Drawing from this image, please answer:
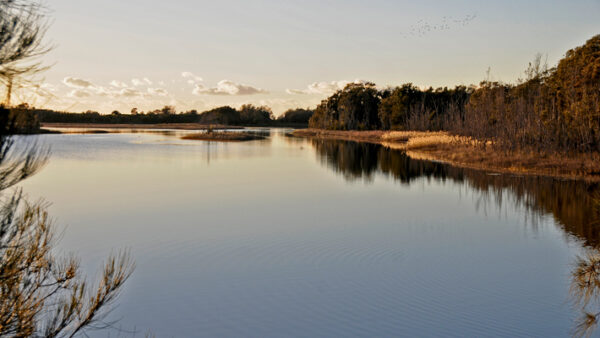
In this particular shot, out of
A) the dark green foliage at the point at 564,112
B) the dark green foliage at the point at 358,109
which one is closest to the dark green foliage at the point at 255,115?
the dark green foliage at the point at 358,109

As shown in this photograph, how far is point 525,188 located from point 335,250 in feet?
44.3

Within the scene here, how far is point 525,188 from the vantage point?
22969 mm

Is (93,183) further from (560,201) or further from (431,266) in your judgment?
(560,201)

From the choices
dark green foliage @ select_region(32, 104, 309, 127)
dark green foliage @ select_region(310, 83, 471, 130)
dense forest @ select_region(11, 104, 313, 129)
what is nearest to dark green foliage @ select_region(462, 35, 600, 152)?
dark green foliage @ select_region(310, 83, 471, 130)

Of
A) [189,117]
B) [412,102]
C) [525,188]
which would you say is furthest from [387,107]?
[189,117]

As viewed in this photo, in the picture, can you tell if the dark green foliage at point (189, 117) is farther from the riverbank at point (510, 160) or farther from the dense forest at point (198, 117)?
the riverbank at point (510, 160)

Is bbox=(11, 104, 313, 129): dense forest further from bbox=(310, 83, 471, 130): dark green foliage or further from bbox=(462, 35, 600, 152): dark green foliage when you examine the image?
bbox=(462, 35, 600, 152): dark green foliage

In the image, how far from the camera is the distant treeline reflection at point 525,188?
1645 cm

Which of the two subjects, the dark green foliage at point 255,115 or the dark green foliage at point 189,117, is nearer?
the dark green foliage at point 189,117

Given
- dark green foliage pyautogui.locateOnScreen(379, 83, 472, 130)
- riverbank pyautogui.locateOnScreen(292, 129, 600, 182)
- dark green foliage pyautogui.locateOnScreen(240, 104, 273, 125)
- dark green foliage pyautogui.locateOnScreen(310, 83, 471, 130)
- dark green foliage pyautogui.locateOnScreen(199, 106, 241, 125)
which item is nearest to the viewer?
riverbank pyautogui.locateOnScreen(292, 129, 600, 182)

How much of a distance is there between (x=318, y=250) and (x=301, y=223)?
3405mm

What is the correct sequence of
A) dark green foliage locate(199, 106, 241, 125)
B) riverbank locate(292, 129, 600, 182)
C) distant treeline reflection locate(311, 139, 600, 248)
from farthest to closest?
dark green foliage locate(199, 106, 241, 125)
riverbank locate(292, 129, 600, 182)
distant treeline reflection locate(311, 139, 600, 248)

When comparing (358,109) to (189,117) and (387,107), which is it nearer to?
(387,107)

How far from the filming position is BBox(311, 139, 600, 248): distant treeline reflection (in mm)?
16453
